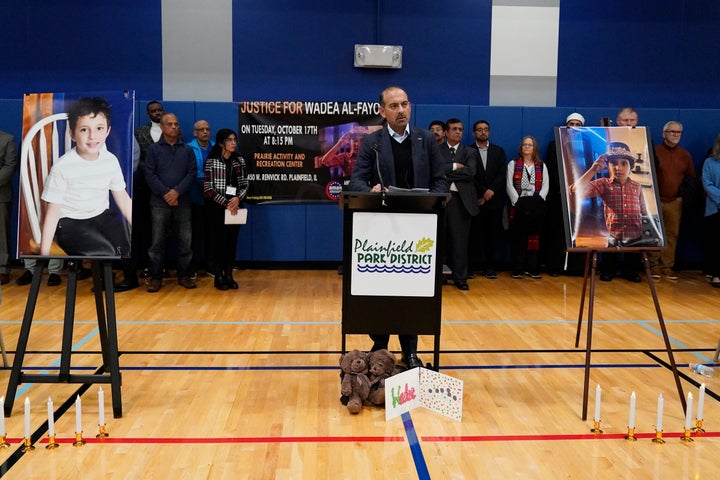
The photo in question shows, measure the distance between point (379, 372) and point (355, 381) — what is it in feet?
0.48

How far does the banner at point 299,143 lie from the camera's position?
8516mm

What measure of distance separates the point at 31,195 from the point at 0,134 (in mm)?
4366

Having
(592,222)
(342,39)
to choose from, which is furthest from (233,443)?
(342,39)

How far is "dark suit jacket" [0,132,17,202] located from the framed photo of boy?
19.8 feet

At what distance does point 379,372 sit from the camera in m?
3.95

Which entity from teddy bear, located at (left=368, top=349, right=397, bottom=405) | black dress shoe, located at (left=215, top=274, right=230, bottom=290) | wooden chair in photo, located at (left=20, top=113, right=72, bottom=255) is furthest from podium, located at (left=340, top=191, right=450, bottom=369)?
black dress shoe, located at (left=215, top=274, right=230, bottom=290)

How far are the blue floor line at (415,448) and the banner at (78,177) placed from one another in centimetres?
180

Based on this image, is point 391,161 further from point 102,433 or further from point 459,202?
point 459,202

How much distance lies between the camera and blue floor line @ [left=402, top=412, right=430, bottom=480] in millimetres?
3140

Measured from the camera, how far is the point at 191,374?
452 cm

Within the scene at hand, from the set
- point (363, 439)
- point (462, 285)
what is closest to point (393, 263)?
point (363, 439)

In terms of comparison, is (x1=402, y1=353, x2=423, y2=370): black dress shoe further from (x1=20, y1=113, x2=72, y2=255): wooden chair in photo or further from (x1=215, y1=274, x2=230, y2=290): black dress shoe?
(x1=215, y1=274, x2=230, y2=290): black dress shoe

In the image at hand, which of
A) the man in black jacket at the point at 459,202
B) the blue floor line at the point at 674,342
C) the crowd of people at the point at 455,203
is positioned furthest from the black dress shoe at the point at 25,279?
the blue floor line at the point at 674,342

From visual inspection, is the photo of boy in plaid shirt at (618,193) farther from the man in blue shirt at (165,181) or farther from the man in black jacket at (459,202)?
the man in blue shirt at (165,181)
